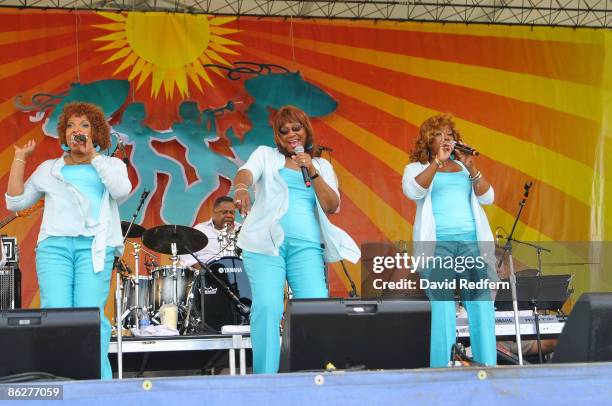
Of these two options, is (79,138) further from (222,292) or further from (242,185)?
(222,292)

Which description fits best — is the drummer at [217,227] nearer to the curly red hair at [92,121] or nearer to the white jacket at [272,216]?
the curly red hair at [92,121]

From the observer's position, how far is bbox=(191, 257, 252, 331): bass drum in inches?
232

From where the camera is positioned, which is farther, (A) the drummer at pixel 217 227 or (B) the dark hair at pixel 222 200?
(B) the dark hair at pixel 222 200

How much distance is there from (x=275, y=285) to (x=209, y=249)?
3399 mm

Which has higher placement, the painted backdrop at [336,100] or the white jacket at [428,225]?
the painted backdrop at [336,100]

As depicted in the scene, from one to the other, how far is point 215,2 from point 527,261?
12.1 ft

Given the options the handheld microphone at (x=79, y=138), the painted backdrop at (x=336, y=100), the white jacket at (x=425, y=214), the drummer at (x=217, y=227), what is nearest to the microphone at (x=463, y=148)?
the white jacket at (x=425, y=214)

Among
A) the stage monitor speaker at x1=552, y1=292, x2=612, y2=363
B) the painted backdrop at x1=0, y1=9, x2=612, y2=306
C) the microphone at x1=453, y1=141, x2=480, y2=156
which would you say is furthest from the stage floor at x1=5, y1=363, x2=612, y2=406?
the painted backdrop at x1=0, y1=9, x2=612, y2=306

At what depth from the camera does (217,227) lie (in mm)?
7152

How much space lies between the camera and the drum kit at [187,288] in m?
5.79

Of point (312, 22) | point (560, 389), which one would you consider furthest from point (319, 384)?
point (312, 22)

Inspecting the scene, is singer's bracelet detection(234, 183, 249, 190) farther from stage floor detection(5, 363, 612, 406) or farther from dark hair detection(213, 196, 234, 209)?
dark hair detection(213, 196, 234, 209)

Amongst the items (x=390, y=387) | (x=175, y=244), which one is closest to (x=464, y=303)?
(x=390, y=387)

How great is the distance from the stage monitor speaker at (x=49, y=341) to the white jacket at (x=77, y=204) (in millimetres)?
680
